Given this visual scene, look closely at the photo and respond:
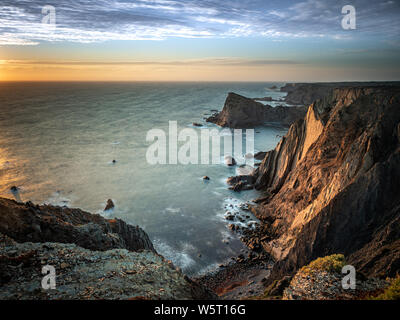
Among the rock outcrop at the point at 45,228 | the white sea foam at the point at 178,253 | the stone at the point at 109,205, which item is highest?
the rock outcrop at the point at 45,228

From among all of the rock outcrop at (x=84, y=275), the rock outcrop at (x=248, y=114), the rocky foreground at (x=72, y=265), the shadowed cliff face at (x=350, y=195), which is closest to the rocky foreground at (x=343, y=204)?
the shadowed cliff face at (x=350, y=195)

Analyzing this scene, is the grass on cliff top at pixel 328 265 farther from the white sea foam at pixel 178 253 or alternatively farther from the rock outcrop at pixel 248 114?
the rock outcrop at pixel 248 114

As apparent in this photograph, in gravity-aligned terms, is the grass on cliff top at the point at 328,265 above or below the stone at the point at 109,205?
above

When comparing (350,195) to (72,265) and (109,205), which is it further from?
(109,205)

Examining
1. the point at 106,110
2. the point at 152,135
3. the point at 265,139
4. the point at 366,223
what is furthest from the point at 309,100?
the point at 366,223

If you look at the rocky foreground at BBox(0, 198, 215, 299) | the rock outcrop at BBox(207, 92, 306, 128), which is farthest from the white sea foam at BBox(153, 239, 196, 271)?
the rock outcrop at BBox(207, 92, 306, 128)

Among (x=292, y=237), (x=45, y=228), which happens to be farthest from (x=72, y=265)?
(x=292, y=237)
